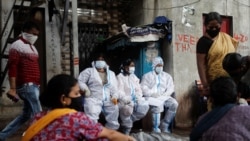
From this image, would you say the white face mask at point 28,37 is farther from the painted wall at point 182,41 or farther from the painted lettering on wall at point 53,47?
the painted wall at point 182,41

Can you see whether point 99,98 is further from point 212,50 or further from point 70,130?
point 70,130

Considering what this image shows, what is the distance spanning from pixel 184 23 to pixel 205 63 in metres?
4.46

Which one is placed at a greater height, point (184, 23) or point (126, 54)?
point (184, 23)

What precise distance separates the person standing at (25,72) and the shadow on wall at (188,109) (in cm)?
406

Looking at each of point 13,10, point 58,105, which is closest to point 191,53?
point 13,10

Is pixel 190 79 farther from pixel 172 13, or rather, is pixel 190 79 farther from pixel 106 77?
pixel 106 77

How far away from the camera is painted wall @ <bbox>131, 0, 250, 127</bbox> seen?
28.9 feet

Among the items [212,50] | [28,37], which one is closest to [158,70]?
[28,37]

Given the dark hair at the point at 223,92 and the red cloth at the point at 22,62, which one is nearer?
the dark hair at the point at 223,92

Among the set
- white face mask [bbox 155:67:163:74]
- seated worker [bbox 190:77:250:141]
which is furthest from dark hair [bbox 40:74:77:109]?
white face mask [bbox 155:67:163:74]

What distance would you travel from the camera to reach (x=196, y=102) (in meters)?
8.98

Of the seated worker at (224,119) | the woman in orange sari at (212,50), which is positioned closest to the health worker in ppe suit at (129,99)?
the woman in orange sari at (212,50)

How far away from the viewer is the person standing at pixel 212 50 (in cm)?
450

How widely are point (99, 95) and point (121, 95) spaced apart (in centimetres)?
49
